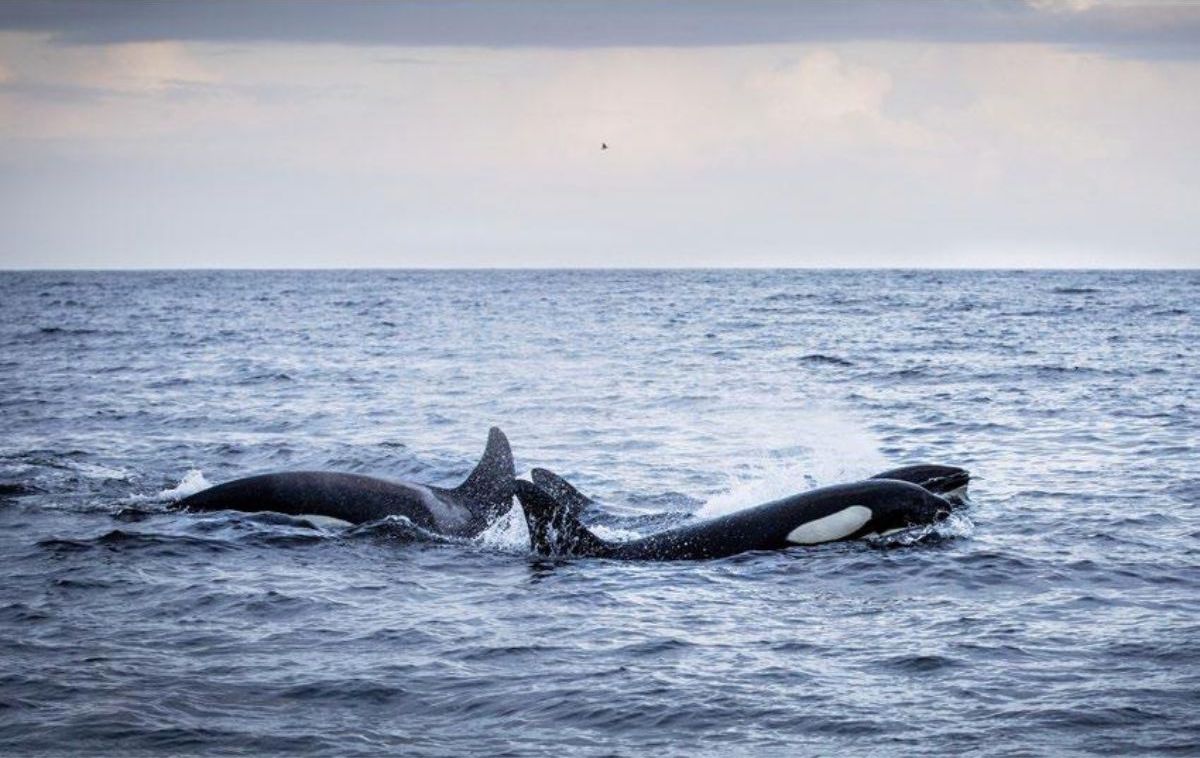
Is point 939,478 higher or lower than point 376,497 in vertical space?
higher

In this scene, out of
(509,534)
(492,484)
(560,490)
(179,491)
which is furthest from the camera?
(179,491)

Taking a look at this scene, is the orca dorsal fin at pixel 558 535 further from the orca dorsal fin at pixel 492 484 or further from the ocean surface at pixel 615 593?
the orca dorsal fin at pixel 492 484

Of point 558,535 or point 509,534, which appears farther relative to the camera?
point 509,534

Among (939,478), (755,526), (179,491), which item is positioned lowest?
(179,491)

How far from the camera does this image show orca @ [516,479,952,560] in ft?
41.7

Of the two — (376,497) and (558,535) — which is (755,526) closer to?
(558,535)

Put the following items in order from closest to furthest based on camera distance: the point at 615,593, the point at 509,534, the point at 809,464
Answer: the point at 615,593
the point at 509,534
the point at 809,464

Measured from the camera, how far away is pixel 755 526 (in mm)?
12891

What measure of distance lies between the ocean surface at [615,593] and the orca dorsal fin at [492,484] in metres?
1.04

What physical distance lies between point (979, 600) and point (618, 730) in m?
4.16

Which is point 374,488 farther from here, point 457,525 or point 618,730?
point 618,730

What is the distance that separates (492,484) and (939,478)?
15.8ft

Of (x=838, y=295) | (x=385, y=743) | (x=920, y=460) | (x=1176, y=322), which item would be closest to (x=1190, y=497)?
(x=920, y=460)

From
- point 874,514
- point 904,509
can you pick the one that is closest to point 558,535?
point 874,514
